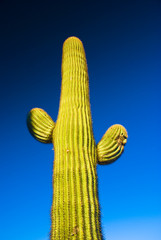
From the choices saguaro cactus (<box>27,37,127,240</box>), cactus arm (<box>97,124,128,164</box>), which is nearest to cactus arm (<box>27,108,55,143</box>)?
saguaro cactus (<box>27,37,127,240</box>)

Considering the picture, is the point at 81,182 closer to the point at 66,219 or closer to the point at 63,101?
the point at 66,219

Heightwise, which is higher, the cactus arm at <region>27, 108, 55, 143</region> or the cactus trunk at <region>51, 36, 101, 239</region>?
the cactus arm at <region>27, 108, 55, 143</region>

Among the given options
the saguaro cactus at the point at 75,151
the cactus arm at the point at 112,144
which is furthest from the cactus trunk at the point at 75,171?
the cactus arm at the point at 112,144

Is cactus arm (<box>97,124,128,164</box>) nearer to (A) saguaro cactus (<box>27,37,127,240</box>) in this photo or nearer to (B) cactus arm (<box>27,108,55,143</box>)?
(A) saguaro cactus (<box>27,37,127,240</box>)

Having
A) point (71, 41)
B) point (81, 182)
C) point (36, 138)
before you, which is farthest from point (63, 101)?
point (71, 41)

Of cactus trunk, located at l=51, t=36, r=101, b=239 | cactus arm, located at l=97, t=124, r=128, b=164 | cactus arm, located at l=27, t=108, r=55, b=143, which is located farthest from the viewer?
cactus arm, located at l=27, t=108, r=55, b=143

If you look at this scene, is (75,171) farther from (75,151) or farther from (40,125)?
(40,125)

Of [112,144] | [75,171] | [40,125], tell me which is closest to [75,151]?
[75,171]
